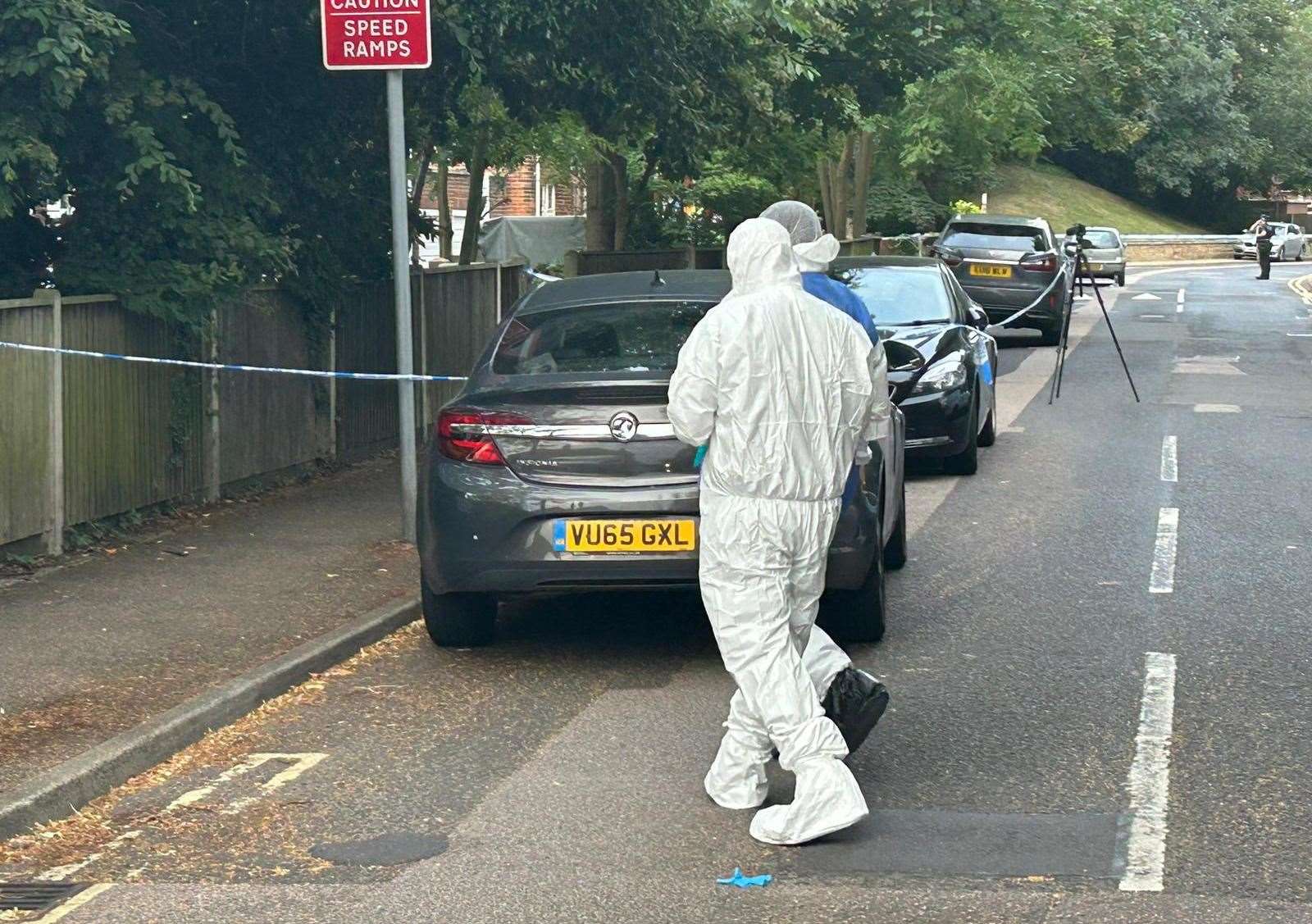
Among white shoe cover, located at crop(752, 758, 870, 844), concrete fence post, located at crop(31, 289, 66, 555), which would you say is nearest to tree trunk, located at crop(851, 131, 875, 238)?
concrete fence post, located at crop(31, 289, 66, 555)

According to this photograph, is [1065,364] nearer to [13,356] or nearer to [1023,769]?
[13,356]

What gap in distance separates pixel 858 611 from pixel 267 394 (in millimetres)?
5876

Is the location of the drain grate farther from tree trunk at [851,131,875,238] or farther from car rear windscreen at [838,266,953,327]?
tree trunk at [851,131,875,238]

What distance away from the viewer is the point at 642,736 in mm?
6738

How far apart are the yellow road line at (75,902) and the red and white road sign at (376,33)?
18.4 ft

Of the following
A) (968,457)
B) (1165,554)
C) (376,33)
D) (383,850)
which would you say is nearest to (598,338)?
(376,33)

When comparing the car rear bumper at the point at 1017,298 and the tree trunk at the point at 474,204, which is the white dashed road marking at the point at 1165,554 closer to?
the tree trunk at the point at 474,204

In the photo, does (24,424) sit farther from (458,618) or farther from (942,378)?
(942,378)

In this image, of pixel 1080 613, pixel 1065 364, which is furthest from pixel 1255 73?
pixel 1080 613

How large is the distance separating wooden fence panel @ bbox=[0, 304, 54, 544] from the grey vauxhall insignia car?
2.81 meters

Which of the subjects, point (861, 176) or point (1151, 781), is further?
point (861, 176)

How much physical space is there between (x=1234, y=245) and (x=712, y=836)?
7210cm

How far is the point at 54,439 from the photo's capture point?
1002 cm

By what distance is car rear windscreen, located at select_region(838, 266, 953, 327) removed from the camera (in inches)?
576
